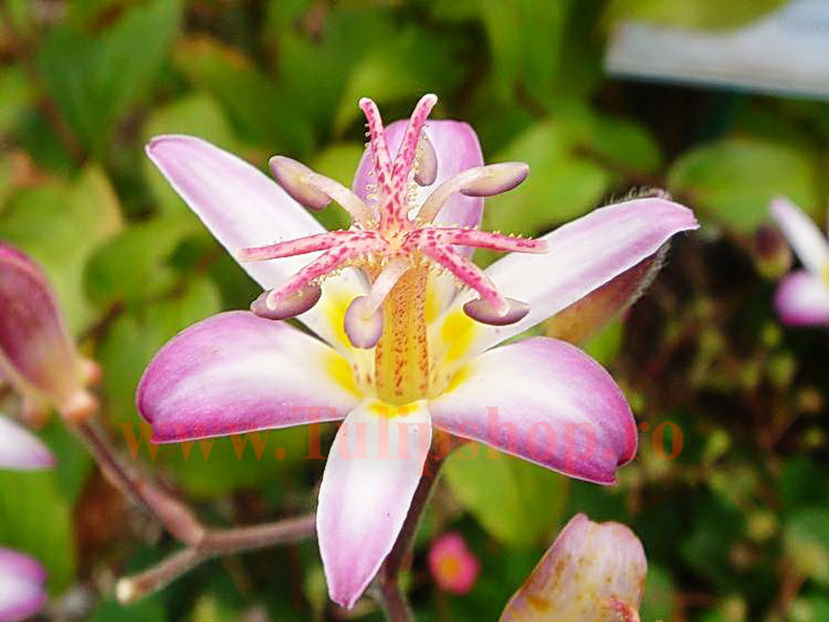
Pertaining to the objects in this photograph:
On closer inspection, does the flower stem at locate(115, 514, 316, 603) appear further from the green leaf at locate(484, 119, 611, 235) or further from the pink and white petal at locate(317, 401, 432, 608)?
the green leaf at locate(484, 119, 611, 235)

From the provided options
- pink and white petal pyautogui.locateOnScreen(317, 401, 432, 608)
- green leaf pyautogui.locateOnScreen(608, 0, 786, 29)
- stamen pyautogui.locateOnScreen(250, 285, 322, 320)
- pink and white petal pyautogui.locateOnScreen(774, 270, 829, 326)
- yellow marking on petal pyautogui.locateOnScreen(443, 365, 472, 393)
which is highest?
stamen pyautogui.locateOnScreen(250, 285, 322, 320)

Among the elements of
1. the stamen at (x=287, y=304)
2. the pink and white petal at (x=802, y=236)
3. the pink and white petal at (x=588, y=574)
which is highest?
the stamen at (x=287, y=304)

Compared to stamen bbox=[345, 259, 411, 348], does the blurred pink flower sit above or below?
below

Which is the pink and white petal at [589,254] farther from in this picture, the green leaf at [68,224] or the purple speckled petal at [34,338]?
the green leaf at [68,224]

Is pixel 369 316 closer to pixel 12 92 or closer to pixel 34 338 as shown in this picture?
pixel 34 338

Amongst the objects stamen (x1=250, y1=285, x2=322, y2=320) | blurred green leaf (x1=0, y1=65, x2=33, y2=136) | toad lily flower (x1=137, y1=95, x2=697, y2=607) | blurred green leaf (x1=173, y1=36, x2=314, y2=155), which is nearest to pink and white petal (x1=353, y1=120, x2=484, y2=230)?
toad lily flower (x1=137, y1=95, x2=697, y2=607)

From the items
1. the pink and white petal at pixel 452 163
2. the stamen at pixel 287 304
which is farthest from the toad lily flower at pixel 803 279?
the stamen at pixel 287 304

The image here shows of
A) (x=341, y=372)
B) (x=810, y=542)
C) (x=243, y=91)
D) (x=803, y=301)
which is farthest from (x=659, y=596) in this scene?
(x=243, y=91)

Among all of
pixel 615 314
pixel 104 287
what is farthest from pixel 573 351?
pixel 104 287
